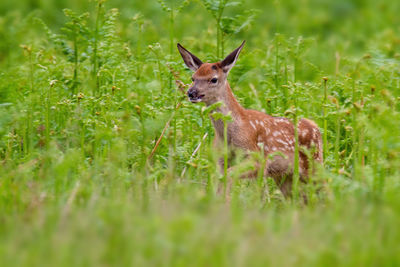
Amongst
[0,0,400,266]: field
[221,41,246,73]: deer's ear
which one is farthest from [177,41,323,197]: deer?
[0,0,400,266]: field

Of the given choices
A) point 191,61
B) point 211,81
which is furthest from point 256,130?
point 191,61

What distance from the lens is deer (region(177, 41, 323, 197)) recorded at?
7.61m

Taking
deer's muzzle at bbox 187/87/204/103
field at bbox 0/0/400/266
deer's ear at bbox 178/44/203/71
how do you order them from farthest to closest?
deer's ear at bbox 178/44/203/71 → deer's muzzle at bbox 187/87/204/103 → field at bbox 0/0/400/266

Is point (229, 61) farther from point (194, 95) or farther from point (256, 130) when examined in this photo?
point (256, 130)

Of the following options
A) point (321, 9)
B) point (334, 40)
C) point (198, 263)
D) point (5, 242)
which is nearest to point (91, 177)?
point (5, 242)

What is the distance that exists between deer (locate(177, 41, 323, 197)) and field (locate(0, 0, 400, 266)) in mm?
166

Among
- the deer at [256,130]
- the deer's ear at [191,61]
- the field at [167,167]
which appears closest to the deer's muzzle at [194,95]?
the deer at [256,130]

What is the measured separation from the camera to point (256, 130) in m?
7.73

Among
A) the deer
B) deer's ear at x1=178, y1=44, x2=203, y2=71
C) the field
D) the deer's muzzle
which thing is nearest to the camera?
the field

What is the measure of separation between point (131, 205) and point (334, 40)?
29.8 ft

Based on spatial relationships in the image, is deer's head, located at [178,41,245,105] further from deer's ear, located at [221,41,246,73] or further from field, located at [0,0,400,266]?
field, located at [0,0,400,266]

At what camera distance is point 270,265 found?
174 inches

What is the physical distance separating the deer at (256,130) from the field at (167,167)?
0.17 m

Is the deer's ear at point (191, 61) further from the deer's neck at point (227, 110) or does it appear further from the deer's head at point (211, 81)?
the deer's neck at point (227, 110)
